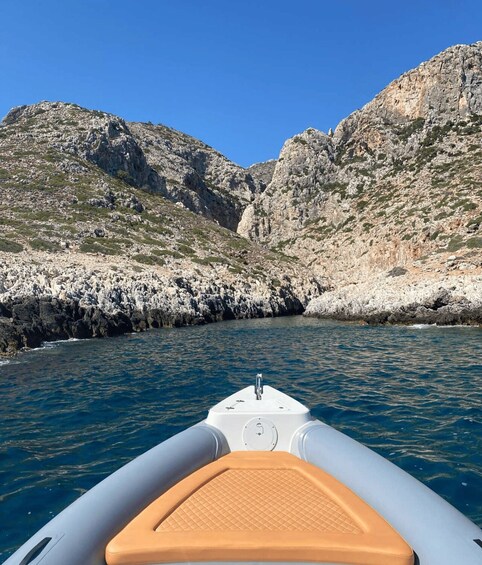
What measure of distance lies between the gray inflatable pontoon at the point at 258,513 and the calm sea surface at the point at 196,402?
181 centimetres

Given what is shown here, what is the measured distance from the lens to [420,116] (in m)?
72.9

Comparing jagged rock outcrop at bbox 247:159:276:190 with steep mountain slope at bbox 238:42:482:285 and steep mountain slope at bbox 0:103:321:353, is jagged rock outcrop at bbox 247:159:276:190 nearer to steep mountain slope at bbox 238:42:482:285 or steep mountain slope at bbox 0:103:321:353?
steep mountain slope at bbox 238:42:482:285

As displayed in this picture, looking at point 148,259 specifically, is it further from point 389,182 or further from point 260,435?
point 389,182

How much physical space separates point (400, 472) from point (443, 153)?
69398 mm

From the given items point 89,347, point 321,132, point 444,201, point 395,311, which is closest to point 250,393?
point 89,347

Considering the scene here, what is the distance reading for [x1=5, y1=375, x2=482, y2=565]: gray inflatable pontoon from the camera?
3.03 m

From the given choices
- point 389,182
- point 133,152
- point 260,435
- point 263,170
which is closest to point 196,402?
point 260,435

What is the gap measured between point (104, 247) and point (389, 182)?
1949 inches

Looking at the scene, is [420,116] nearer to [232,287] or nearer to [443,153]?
[443,153]

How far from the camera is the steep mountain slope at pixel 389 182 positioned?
4956cm

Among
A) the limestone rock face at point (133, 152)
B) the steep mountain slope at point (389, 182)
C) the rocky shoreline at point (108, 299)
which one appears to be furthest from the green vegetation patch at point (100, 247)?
the steep mountain slope at point (389, 182)

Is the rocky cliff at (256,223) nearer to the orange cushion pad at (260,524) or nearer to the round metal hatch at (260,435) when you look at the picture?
the round metal hatch at (260,435)

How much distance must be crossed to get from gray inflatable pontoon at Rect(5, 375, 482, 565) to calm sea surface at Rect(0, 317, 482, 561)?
181cm

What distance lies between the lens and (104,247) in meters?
39.1
